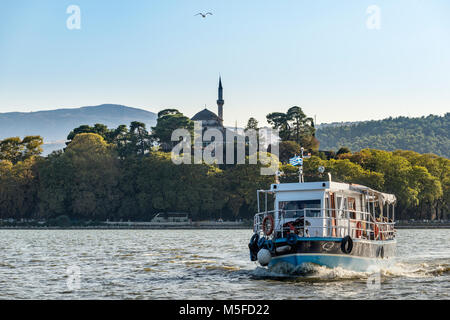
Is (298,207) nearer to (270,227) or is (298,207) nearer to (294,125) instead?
(270,227)

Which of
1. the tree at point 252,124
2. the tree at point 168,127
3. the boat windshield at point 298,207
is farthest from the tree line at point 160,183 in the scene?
the boat windshield at point 298,207

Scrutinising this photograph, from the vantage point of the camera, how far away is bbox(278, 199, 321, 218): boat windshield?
32719 mm

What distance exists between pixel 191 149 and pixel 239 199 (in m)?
25.1

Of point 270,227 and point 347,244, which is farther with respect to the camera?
point 270,227

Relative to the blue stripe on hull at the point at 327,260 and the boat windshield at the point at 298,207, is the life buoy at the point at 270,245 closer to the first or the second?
the blue stripe on hull at the point at 327,260

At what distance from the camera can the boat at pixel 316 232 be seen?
30.4 meters

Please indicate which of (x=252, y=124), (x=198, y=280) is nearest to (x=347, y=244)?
(x=198, y=280)

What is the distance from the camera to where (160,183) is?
12581 centimetres

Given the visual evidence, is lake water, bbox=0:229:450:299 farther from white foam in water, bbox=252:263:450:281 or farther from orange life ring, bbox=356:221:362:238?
orange life ring, bbox=356:221:362:238

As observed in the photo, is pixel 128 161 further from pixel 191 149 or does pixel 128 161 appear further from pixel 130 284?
pixel 130 284

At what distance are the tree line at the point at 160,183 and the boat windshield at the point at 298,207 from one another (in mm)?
83250

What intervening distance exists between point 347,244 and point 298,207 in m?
3.17
